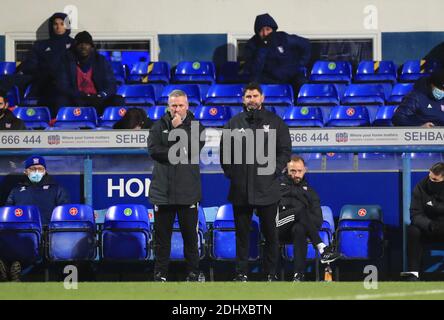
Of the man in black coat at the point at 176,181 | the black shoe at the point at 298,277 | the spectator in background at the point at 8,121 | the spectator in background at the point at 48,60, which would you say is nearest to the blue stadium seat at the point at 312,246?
the black shoe at the point at 298,277

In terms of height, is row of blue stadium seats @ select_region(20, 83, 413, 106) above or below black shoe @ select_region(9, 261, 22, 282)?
above

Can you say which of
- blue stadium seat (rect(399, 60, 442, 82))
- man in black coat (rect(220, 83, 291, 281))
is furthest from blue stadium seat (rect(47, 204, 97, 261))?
blue stadium seat (rect(399, 60, 442, 82))

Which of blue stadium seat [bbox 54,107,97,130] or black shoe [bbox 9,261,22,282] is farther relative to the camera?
blue stadium seat [bbox 54,107,97,130]

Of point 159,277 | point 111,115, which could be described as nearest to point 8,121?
point 111,115

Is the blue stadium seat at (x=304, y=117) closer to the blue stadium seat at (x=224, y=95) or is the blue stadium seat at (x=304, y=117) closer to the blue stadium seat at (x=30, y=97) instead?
the blue stadium seat at (x=224, y=95)

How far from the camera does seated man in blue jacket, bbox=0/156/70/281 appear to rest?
1340 cm

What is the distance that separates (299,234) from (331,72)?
595 centimetres

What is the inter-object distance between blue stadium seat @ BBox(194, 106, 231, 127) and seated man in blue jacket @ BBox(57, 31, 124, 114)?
1.44m

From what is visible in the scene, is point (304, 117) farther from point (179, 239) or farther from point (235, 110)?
point (179, 239)

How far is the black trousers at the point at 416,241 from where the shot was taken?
12.5 metres

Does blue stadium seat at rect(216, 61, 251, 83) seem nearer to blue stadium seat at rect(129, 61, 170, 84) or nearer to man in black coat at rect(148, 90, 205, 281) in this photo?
blue stadium seat at rect(129, 61, 170, 84)

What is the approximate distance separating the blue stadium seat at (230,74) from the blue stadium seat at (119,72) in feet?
4.36
